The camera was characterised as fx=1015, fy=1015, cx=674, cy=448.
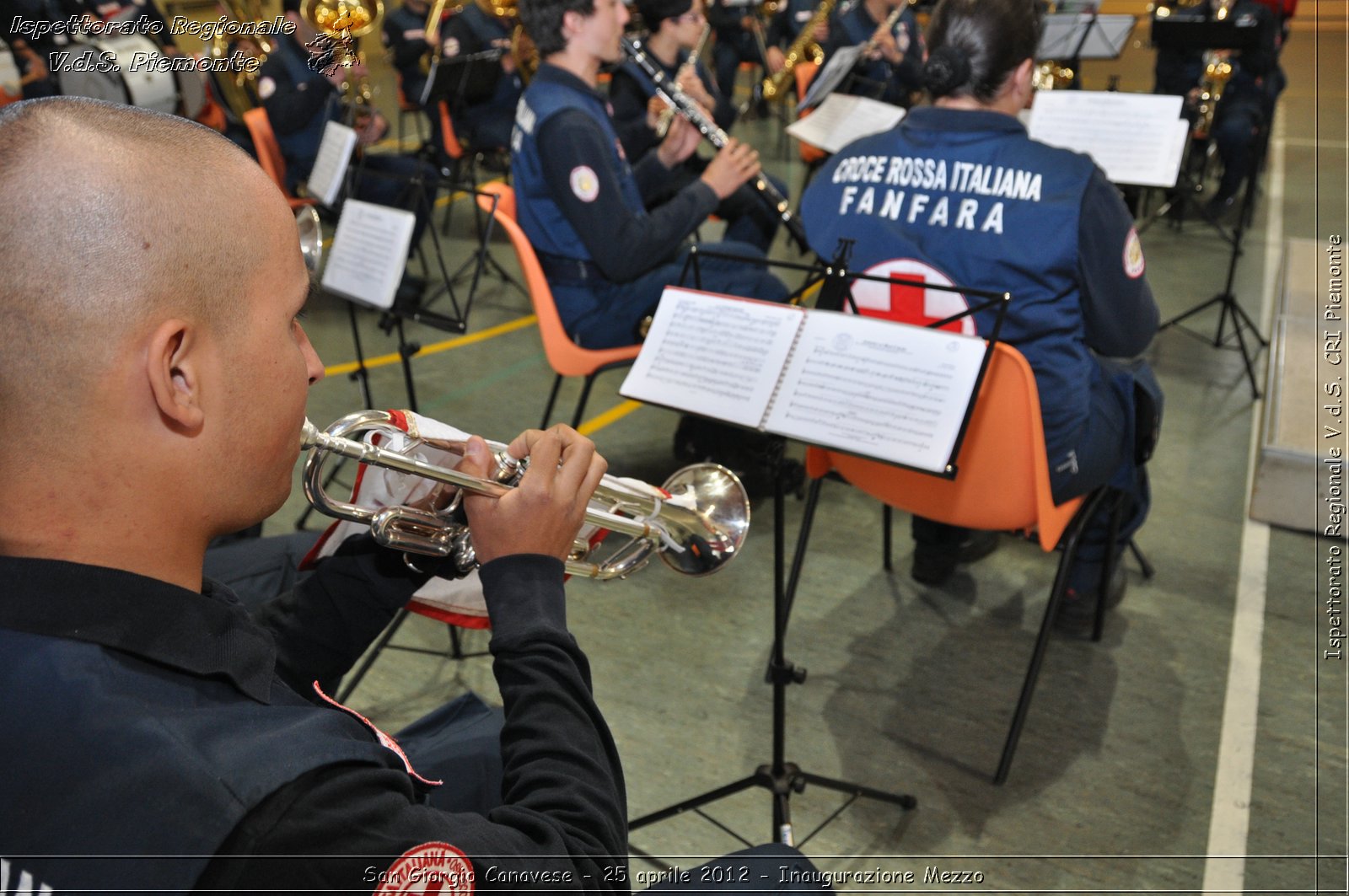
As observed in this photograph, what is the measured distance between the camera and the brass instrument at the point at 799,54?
6680mm

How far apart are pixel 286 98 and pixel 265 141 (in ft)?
0.94

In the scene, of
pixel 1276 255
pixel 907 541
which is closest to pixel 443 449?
pixel 907 541

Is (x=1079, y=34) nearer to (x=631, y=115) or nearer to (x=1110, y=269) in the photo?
(x=631, y=115)

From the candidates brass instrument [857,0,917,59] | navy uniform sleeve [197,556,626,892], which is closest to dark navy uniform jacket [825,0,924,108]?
brass instrument [857,0,917,59]

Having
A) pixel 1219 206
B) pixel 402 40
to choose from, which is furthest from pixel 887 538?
pixel 402 40

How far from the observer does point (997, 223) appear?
2072mm

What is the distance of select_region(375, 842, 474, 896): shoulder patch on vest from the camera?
73 cm

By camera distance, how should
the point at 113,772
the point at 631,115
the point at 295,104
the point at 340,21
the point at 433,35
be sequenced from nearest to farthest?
1. the point at 113,772
2. the point at 340,21
3. the point at 295,104
4. the point at 631,115
5. the point at 433,35

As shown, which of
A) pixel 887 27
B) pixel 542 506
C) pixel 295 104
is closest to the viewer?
pixel 542 506

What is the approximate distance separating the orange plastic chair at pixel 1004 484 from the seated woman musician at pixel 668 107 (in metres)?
1.98

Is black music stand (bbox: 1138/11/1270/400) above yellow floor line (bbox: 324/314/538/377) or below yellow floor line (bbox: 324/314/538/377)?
above

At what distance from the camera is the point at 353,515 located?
125 centimetres

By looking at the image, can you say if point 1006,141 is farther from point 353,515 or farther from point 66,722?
point 66,722

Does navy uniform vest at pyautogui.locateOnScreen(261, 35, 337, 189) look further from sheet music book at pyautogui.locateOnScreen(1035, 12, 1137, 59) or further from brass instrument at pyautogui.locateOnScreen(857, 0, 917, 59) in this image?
sheet music book at pyautogui.locateOnScreen(1035, 12, 1137, 59)
